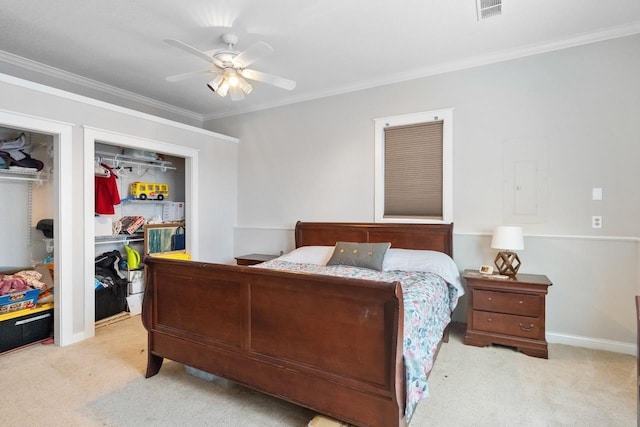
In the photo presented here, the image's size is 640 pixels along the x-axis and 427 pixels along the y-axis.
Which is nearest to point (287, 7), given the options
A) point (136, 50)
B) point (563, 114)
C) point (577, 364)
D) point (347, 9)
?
point (347, 9)

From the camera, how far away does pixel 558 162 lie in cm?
303

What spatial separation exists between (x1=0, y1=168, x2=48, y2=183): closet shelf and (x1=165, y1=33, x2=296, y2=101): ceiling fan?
6.90ft

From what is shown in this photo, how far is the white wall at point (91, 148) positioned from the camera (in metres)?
2.83

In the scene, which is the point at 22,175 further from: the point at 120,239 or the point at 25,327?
the point at 25,327

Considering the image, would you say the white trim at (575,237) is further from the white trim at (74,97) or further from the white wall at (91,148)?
the white trim at (74,97)

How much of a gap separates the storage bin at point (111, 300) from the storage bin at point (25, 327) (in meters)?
0.47

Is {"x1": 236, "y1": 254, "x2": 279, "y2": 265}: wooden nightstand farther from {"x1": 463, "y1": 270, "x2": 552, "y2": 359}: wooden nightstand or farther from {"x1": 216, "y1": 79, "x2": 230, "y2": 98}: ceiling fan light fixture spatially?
{"x1": 463, "y1": 270, "x2": 552, "y2": 359}: wooden nightstand

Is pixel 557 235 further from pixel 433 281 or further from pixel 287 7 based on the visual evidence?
pixel 287 7

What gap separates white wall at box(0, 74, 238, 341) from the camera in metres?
2.83

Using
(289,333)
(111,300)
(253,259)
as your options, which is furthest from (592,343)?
(111,300)

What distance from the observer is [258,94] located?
4312mm

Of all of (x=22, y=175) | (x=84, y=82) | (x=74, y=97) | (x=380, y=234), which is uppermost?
(x=84, y=82)

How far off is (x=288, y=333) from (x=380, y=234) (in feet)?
6.86

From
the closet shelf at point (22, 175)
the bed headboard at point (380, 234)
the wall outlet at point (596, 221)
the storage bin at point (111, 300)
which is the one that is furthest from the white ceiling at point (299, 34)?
the storage bin at point (111, 300)
